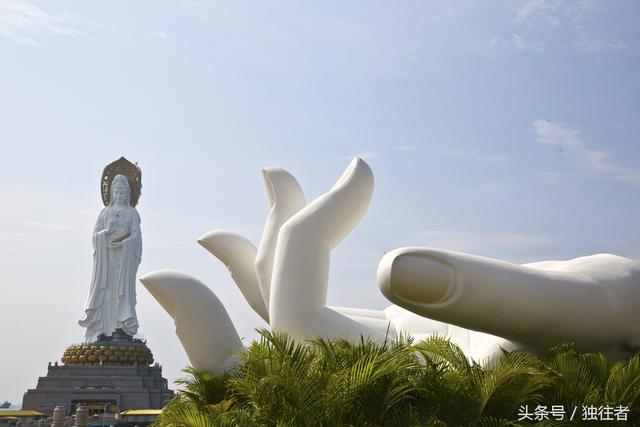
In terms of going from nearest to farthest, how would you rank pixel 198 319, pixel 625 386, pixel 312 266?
pixel 625 386 < pixel 312 266 < pixel 198 319

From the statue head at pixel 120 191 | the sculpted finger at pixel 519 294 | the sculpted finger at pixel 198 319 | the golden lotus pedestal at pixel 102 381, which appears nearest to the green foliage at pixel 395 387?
the sculpted finger at pixel 519 294

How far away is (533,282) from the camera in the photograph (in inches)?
304

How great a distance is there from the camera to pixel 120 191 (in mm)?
37062

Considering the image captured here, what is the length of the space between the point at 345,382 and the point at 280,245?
452 cm

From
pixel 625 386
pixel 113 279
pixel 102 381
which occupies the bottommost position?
pixel 625 386

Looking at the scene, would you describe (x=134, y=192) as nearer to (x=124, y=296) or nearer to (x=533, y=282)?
(x=124, y=296)

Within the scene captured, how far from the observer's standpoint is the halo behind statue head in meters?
38.1

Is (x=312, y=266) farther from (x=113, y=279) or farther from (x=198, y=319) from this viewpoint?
(x=113, y=279)

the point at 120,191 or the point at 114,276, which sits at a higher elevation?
the point at 120,191

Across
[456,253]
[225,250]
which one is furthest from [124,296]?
[456,253]

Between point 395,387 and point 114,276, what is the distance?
32.5 meters

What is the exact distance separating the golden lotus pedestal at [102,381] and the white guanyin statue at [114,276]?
855 mm

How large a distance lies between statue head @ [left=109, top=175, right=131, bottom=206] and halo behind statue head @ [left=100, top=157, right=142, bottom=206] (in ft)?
2.07

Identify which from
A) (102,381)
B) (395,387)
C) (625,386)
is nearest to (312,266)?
(395,387)
